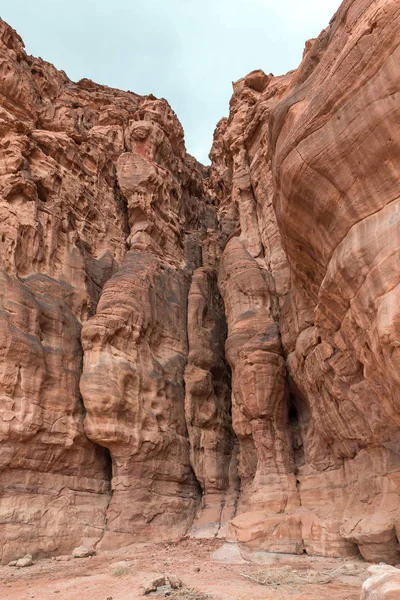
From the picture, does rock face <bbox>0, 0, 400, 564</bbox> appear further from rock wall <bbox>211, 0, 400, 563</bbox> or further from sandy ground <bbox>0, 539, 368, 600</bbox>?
sandy ground <bbox>0, 539, 368, 600</bbox>

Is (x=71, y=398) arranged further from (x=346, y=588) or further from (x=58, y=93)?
(x=58, y=93)

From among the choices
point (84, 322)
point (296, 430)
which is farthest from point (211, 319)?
point (296, 430)

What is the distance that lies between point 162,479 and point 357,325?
10.5 m

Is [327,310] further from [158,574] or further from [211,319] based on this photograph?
[211,319]

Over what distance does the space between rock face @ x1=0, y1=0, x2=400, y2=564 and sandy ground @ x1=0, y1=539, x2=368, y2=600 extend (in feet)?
3.23

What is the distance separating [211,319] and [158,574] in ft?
40.0

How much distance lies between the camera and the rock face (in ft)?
27.1

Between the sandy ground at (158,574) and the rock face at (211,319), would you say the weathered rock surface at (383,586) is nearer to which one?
the sandy ground at (158,574)

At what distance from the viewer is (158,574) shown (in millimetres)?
9898

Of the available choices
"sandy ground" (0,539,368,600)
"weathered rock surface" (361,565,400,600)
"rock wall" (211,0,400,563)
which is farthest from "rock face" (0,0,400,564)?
"weathered rock surface" (361,565,400,600)

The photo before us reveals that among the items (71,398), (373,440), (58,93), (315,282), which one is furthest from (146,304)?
(58,93)

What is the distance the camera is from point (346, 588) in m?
8.20

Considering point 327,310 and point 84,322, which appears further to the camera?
point 84,322

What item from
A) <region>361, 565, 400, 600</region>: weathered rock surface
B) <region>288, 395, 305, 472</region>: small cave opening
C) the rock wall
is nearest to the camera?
<region>361, 565, 400, 600</region>: weathered rock surface
